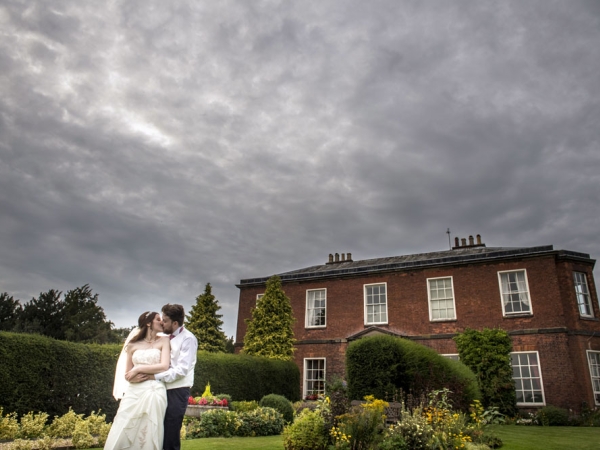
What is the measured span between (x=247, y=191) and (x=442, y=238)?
13624mm

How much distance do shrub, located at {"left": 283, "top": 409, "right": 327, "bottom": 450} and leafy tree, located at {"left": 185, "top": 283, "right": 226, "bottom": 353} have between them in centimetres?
1458

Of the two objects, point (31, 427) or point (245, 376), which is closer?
point (31, 427)

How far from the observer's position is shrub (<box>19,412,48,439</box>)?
9.31 meters

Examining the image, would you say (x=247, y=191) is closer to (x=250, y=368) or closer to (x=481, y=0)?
(x=250, y=368)

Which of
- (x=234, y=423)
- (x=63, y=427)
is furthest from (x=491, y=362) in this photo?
(x=63, y=427)

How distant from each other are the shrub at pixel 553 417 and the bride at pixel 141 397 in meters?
17.0

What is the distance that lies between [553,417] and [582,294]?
616cm

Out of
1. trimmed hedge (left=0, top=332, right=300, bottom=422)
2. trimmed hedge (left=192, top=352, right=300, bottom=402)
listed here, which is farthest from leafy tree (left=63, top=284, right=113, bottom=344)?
trimmed hedge (left=0, top=332, right=300, bottom=422)

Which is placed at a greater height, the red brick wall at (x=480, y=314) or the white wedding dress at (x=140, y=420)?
the red brick wall at (x=480, y=314)

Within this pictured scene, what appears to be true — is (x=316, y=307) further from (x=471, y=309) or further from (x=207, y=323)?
(x=471, y=309)

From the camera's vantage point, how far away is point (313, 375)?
22.8m

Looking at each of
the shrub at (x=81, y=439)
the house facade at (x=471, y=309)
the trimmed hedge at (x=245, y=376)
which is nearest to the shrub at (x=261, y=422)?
the trimmed hedge at (x=245, y=376)

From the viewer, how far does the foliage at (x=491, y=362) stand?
56.3 feet

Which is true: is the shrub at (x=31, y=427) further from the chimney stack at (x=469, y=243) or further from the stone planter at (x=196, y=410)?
the chimney stack at (x=469, y=243)
